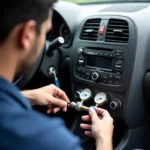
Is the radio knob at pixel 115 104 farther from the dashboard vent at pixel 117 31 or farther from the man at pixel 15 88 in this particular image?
the man at pixel 15 88

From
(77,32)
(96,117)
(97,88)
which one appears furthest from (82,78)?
(96,117)

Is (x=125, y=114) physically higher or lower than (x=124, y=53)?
lower

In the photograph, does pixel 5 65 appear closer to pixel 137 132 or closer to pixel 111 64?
pixel 111 64

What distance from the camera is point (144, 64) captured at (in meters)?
1.53

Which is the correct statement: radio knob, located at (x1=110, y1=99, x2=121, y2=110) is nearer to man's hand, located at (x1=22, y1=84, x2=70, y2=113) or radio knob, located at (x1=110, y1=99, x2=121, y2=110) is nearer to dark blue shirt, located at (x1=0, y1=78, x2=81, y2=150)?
man's hand, located at (x1=22, y1=84, x2=70, y2=113)

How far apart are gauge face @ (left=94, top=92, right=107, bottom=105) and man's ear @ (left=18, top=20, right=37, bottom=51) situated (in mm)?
898

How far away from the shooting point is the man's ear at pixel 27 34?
0.72 meters

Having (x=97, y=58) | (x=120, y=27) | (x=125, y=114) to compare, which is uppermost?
(x=120, y=27)

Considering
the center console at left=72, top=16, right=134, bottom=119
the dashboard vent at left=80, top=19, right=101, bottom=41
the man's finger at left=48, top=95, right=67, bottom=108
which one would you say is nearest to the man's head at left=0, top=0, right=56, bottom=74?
the man's finger at left=48, top=95, right=67, bottom=108

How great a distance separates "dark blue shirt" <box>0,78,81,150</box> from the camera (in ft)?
2.16

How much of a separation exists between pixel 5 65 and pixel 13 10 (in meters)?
0.11

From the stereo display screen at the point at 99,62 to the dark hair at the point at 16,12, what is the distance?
88 centimetres

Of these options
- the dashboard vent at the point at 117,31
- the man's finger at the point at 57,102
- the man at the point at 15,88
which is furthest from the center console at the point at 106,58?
the man at the point at 15,88

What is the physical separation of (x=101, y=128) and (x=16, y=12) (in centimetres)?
59
